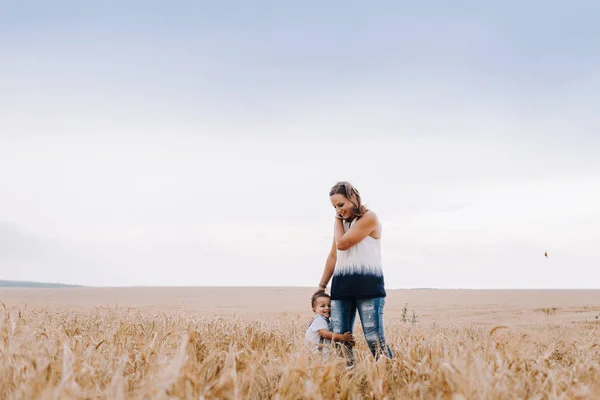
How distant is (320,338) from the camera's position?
16.4 feet

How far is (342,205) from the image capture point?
464cm

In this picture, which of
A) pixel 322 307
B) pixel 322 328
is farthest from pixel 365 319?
pixel 322 307

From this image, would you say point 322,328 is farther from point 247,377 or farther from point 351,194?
point 247,377

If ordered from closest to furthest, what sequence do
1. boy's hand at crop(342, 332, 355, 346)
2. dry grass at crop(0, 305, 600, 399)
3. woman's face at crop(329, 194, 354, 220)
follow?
dry grass at crop(0, 305, 600, 399), boy's hand at crop(342, 332, 355, 346), woman's face at crop(329, 194, 354, 220)

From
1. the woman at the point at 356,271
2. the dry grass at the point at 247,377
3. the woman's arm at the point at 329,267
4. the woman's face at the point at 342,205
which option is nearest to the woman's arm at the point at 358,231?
the woman at the point at 356,271

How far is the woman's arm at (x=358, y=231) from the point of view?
455 centimetres

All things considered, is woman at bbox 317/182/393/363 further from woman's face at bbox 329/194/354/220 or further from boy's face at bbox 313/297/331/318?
boy's face at bbox 313/297/331/318

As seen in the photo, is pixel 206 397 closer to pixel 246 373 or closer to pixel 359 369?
pixel 246 373

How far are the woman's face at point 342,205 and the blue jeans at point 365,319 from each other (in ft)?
2.42

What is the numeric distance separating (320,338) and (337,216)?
1150 millimetres

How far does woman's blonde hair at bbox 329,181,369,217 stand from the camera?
4633mm

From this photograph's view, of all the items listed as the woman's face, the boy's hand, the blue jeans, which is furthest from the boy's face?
the woman's face

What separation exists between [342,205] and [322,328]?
1.26 metres

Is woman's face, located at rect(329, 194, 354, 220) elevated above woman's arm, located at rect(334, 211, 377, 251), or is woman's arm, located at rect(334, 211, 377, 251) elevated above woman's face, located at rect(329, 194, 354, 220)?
woman's face, located at rect(329, 194, 354, 220)
